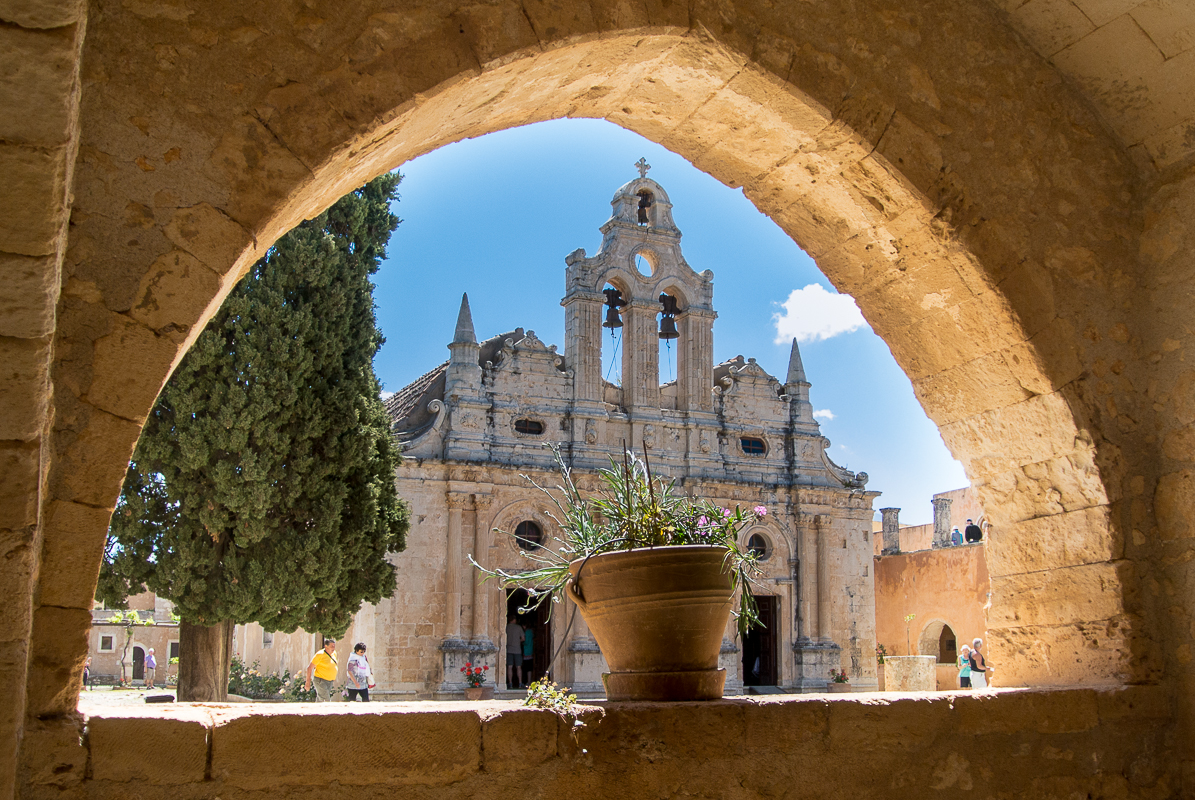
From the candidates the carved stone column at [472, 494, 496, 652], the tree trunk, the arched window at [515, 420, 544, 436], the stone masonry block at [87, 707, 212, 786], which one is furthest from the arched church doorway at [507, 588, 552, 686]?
the stone masonry block at [87, 707, 212, 786]

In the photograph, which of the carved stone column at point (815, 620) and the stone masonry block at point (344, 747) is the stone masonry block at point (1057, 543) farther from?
the carved stone column at point (815, 620)

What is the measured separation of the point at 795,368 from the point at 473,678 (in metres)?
8.92

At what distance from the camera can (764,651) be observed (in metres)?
17.8

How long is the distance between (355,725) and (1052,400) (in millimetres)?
2364

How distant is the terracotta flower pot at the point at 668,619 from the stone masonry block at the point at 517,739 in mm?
421

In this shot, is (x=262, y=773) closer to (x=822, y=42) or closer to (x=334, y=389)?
(x=822, y=42)

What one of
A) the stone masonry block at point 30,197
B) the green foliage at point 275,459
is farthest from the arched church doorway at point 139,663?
the stone masonry block at point 30,197

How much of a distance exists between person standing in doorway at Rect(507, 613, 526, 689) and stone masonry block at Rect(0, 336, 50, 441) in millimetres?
14084

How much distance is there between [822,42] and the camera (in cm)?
289

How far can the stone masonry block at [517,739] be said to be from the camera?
2.17 meters

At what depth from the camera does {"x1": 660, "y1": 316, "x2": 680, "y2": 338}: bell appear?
1731 centimetres

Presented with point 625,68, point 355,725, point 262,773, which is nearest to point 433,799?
point 355,725

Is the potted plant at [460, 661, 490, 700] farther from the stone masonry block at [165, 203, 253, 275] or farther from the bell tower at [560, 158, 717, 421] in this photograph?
the stone masonry block at [165, 203, 253, 275]

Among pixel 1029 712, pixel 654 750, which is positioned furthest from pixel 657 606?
pixel 1029 712
